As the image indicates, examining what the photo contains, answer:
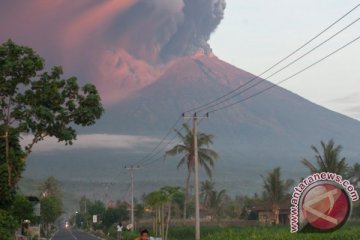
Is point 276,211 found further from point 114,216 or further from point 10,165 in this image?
point 10,165

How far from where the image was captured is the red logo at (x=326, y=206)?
97.1 ft

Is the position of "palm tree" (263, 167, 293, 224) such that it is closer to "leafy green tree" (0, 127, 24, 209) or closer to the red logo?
"leafy green tree" (0, 127, 24, 209)

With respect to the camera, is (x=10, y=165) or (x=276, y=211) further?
(x=276, y=211)

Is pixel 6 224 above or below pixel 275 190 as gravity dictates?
below

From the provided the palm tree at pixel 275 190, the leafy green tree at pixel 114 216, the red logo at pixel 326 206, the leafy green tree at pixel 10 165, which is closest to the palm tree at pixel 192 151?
the palm tree at pixel 275 190

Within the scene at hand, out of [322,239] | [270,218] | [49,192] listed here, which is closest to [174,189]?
[270,218]

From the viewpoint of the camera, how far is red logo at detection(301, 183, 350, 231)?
29594mm

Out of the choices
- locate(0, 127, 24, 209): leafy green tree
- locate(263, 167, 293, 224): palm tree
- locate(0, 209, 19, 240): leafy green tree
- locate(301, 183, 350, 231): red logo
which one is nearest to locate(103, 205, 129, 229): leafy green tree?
locate(263, 167, 293, 224): palm tree

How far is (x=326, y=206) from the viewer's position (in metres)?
30.2

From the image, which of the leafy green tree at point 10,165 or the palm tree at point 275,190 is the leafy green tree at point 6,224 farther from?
the palm tree at point 275,190

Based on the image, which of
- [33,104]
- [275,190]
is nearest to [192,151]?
[275,190]

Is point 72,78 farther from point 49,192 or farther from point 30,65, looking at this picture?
point 49,192

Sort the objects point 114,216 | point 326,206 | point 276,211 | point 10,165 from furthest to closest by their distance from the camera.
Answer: point 114,216 → point 276,211 → point 10,165 → point 326,206

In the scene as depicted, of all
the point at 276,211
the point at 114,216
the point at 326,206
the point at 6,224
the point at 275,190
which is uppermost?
the point at 275,190
